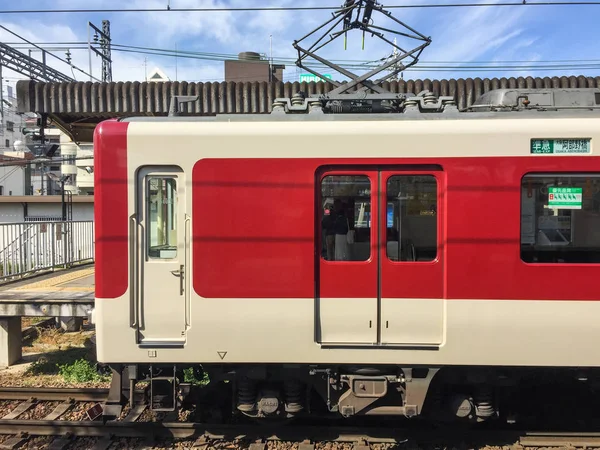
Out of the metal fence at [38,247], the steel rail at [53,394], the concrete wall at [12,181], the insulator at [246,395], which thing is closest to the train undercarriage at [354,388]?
the insulator at [246,395]

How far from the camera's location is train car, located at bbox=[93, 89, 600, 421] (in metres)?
3.87

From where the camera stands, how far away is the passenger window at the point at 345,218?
13.1 ft

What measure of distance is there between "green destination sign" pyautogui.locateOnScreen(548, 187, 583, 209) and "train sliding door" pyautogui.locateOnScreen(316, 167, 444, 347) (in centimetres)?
102

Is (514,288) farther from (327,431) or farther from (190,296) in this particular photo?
(190,296)

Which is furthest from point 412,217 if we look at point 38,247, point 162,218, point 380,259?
point 38,247

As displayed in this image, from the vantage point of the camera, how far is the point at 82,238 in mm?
11109

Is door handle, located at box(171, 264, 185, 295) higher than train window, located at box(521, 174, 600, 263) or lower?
lower

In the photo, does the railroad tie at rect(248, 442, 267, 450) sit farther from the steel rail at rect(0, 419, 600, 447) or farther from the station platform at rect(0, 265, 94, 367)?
the station platform at rect(0, 265, 94, 367)

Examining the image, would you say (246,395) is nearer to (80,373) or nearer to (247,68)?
(80,373)

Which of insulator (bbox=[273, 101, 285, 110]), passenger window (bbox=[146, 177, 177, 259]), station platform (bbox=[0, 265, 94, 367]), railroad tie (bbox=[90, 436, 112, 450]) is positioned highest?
insulator (bbox=[273, 101, 285, 110])

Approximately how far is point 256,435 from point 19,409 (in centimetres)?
306

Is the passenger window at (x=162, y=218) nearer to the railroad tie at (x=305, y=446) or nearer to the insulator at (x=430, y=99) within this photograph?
the railroad tie at (x=305, y=446)

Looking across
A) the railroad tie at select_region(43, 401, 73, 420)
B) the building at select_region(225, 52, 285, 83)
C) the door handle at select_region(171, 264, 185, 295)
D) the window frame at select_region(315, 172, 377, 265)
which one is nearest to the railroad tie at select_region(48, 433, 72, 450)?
the railroad tie at select_region(43, 401, 73, 420)

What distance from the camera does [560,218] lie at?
3955mm
